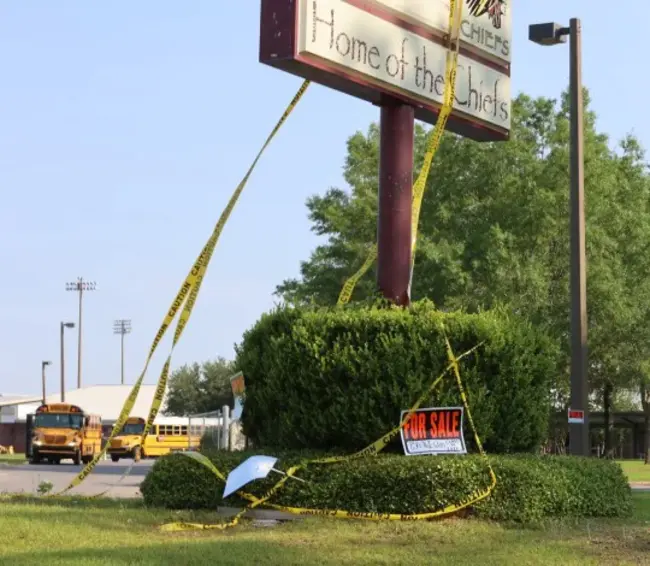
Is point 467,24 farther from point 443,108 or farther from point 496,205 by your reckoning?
point 496,205

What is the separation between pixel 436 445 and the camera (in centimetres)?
1334

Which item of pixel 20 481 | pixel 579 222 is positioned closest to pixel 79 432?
pixel 20 481

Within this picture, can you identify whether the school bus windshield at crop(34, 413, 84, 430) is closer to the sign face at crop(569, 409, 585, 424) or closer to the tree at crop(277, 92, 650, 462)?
the tree at crop(277, 92, 650, 462)

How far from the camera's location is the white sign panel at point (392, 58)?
13898mm

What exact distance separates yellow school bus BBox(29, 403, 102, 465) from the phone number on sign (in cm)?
3428

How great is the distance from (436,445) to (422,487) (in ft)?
3.81

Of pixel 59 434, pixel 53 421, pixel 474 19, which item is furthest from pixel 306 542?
pixel 53 421

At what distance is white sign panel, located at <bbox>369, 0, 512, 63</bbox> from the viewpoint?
15.3 meters

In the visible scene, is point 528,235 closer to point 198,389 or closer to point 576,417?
point 576,417

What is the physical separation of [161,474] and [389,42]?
20.3ft

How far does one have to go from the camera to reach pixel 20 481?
2947 cm

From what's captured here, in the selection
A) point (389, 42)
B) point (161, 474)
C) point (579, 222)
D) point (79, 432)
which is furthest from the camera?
point (79, 432)

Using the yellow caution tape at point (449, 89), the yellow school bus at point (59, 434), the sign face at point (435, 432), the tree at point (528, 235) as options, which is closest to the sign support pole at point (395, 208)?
the yellow caution tape at point (449, 89)

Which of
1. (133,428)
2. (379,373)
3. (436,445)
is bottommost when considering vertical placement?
(133,428)
